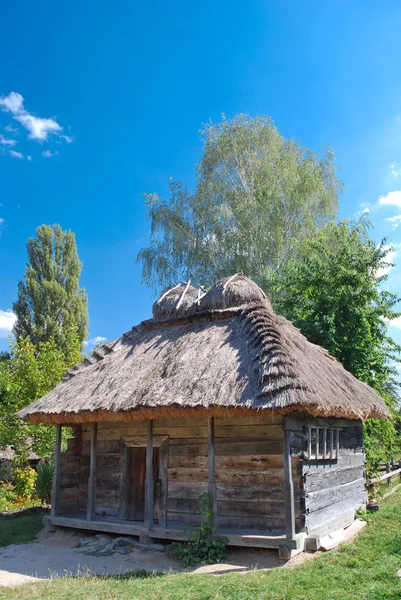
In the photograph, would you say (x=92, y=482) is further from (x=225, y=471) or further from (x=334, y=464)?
(x=334, y=464)

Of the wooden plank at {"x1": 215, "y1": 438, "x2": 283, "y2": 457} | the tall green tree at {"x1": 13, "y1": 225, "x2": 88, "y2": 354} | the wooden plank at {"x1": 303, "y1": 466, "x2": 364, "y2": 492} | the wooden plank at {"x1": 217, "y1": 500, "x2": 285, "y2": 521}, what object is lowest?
the wooden plank at {"x1": 217, "y1": 500, "x2": 285, "y2": 521}

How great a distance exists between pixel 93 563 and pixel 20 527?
4035 mm

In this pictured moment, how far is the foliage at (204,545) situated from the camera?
836cm

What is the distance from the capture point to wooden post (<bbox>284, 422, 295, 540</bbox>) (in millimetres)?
8180

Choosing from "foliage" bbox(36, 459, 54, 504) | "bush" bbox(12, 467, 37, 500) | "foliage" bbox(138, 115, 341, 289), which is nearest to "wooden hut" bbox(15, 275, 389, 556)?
"foliage" bbox(36, 459, 54, 504)

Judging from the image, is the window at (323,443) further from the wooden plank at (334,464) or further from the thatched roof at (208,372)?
the thatched roof at (208,372)

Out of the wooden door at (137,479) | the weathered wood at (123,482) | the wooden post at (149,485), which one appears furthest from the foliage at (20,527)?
the wooden post at (149,485)

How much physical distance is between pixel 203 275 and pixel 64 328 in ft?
33.5

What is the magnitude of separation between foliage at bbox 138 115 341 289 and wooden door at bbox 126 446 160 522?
11859 mm

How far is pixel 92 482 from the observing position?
1105 centimetres

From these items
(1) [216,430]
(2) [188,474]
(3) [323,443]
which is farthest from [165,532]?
(3) [323,443]

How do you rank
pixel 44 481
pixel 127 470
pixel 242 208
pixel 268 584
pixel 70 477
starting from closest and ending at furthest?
pixel 268 584 < pixel 127 470 < pixel 70 477 < pixel 44 481 < pixel 242 208

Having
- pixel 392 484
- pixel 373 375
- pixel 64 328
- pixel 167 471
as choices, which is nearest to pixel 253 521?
pixel 167 471

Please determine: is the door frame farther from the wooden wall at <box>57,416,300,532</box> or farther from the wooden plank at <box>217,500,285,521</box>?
the wooden plank at <box>217,500,285,521</box>
